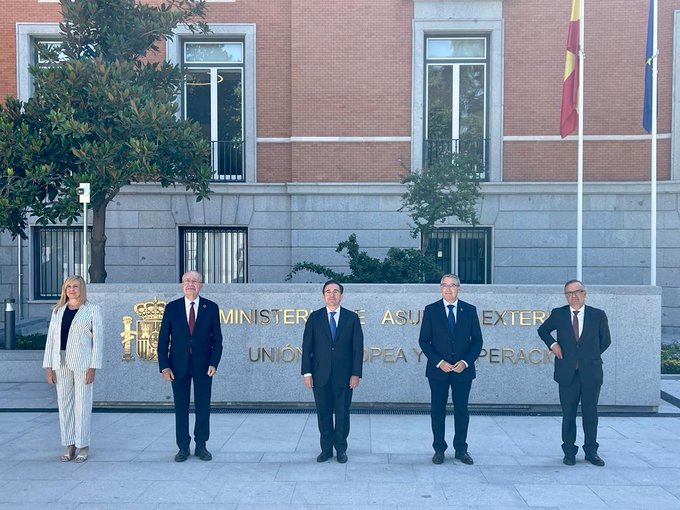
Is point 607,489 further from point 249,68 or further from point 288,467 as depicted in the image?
point 249,68

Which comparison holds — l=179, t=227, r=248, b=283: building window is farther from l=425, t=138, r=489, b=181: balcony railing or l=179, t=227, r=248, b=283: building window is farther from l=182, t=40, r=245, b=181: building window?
l=425, t=138, r=489, b=181: balcony railing

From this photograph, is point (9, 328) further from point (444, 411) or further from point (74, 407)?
point (444, 411)

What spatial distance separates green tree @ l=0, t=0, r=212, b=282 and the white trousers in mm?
4569

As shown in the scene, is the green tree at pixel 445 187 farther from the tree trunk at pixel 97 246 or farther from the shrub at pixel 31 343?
the shrub at pixel 31 343

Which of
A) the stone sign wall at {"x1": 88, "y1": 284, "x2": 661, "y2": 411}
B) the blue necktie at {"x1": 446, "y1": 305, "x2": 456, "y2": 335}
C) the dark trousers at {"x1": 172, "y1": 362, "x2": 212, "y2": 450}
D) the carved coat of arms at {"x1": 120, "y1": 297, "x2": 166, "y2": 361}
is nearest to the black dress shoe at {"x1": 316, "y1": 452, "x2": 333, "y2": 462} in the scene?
the dark trousers at {"x1": 172, "y1": 362, "x2": 212, "y2": 450}

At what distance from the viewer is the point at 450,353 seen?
7238 mm

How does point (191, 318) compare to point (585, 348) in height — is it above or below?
above

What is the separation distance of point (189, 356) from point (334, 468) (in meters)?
1.87

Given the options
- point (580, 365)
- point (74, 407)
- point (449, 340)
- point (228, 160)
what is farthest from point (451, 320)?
point (228, 160)

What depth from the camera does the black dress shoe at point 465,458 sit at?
7.23 meters

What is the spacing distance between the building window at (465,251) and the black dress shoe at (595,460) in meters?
10.8

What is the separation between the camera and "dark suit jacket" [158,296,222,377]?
7.29 m

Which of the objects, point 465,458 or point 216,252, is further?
point 216,252

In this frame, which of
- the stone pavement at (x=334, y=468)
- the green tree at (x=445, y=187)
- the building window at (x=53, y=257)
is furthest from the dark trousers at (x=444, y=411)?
the building window at (x=53, y=257)
